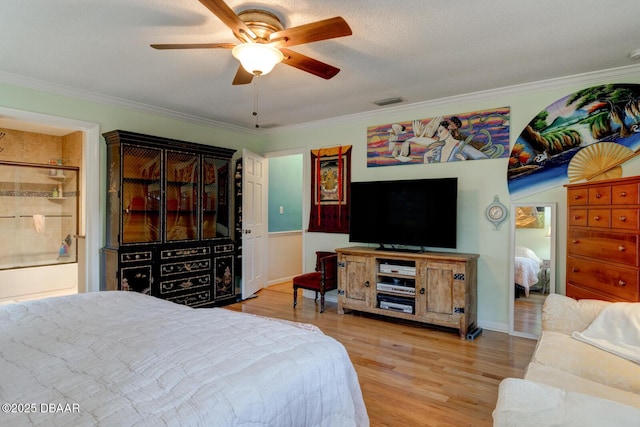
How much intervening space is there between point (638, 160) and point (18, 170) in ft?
24.9

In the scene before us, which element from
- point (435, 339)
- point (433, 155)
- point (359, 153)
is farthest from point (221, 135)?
point (435, 339)

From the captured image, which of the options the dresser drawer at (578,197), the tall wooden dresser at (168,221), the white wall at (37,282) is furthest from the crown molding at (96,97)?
the dresser drawer at (578,197)

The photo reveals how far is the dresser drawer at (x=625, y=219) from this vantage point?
7.55 feet

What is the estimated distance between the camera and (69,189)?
557 cm

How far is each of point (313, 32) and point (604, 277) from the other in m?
2.65

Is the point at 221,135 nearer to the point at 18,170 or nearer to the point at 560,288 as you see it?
the point at 18,170

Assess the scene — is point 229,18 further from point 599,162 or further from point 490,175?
point 599,162

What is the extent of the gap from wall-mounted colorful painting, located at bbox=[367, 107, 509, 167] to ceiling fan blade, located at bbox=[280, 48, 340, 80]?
6.63 feet

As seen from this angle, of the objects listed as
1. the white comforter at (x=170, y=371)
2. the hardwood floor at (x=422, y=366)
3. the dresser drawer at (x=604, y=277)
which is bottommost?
the hardwood floor at (x=422, y=366)

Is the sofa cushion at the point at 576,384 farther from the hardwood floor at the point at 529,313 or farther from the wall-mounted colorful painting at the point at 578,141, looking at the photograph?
the wall-mounted colorful painting at the point at 578,141

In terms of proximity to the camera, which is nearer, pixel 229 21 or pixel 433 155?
pixel 229 21

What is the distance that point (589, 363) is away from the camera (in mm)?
1801

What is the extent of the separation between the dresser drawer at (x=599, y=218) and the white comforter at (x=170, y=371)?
7.37ft

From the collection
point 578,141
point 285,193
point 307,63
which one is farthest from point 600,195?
point 285,193
